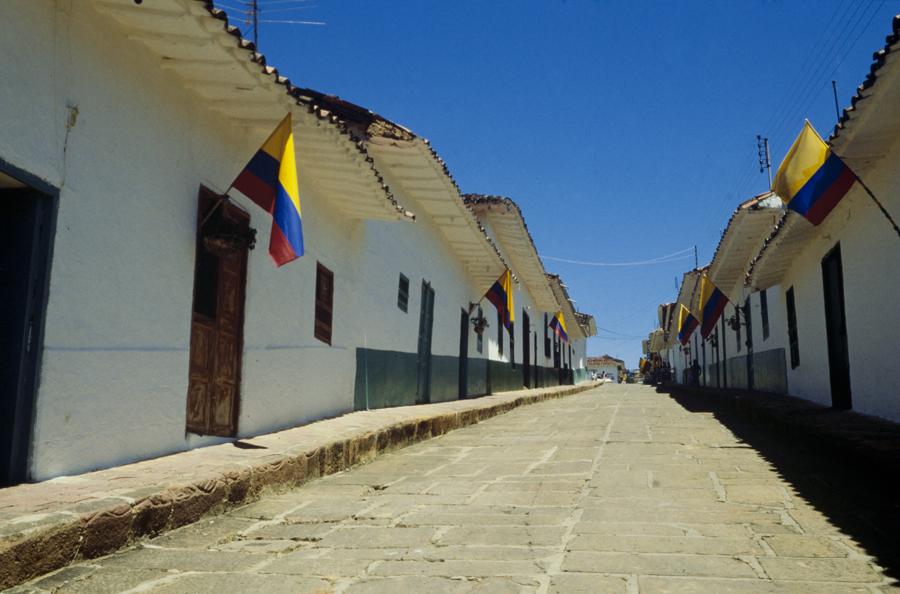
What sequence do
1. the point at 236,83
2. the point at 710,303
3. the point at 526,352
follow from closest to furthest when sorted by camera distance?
1. the point at 236,83
2. the point at 710,303
3. the point at 526,352

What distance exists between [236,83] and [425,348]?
788cm

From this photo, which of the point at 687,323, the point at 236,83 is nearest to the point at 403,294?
the point at 236,83

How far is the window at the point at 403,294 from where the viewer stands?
449 inches

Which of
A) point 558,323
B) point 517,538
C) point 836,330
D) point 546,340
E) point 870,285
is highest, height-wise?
point 558,323

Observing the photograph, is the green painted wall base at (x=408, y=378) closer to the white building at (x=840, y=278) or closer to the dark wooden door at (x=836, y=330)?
the white building at (x=840, y=278)

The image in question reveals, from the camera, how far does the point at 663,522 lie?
4102 millimetres

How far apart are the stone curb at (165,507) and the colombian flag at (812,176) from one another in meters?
4.58

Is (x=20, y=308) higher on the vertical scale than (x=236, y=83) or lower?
lower

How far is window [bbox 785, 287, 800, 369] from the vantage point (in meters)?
12.8

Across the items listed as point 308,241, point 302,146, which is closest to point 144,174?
point 302,146

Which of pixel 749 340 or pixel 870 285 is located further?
pixel 749 340

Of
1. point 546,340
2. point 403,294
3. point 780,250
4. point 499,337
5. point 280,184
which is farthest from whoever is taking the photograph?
point 546,340

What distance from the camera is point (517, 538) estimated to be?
3.79 m

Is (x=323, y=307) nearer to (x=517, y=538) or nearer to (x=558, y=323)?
(x=517, y=538)
